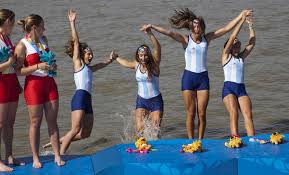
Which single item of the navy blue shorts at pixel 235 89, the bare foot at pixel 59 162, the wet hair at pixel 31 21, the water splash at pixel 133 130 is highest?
Result: the wet hair at pixel 31 21

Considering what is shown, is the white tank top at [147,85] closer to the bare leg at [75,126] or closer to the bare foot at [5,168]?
the bare leg at [75,126]

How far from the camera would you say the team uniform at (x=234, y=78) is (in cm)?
1112

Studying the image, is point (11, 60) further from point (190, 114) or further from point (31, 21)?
point (190, 114)

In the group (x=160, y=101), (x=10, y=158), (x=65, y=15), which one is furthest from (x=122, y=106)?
(x=65, y=15)

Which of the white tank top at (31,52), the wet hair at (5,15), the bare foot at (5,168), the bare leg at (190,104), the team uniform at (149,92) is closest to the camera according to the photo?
the wet hair at (5,15)

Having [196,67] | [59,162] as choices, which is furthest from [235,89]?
[59,162]

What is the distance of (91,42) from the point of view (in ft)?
70.0

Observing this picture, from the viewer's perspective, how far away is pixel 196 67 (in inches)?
442

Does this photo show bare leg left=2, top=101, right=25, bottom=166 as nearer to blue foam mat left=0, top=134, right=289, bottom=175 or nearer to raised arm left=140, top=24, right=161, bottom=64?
blue foam mat left=0, top=134, right=289, bottom=175

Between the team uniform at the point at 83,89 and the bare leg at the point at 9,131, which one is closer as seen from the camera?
the bare leg at the point at 9,131

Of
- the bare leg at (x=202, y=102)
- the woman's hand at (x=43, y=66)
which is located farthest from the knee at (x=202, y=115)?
the woman's hand at (x=43, y=66)

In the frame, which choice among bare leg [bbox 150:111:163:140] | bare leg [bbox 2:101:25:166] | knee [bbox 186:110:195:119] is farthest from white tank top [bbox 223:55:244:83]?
Answer: bare leg [bbox 2:101:25:166]

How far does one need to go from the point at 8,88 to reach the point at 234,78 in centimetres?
344

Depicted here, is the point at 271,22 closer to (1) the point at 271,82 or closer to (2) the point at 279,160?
(1) the point at 271,82
